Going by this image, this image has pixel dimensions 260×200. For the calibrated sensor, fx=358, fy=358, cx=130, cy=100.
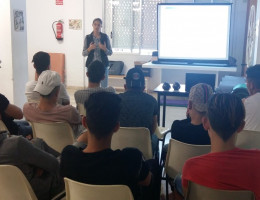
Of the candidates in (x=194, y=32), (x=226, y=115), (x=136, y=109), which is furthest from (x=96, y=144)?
(x=194, y=32)

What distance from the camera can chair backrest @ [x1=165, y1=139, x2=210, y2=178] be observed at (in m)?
2.32

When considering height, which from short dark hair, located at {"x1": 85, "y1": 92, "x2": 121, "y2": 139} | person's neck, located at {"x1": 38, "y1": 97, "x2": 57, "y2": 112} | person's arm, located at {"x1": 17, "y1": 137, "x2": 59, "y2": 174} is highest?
short dark hair, located at {"x1": 85, "y1": 92, "x2": 121, "y2": 139}

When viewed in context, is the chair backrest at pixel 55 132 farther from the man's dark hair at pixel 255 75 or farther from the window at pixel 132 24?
the window at pixel 132 24

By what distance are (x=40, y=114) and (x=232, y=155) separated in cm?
178

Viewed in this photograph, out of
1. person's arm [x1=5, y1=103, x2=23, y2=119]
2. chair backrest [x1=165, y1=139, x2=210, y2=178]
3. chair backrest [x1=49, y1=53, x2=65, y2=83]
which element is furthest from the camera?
chair backrest [x1=49, y1=53, x2=65, y2=83]

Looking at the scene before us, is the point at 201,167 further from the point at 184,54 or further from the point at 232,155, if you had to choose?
the point at 184,54

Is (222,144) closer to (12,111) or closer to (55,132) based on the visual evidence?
(55,132)

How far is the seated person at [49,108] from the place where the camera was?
294 centimetres

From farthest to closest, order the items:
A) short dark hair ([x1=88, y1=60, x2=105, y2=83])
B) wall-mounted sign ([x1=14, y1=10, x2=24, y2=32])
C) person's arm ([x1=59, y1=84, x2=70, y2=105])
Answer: wall-mounted sign ([x1=14, y1=10, x2=24, y2=32])
person's arm ([x1=59, y1=84, x2=70, y2=105])
short dark hair ([x1=88, y1=60, x2=105, y2=83])

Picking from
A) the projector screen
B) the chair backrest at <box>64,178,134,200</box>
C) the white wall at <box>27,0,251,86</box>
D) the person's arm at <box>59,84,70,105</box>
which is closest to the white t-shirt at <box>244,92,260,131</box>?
the chair backrest at <box>64,178,134,200</box>

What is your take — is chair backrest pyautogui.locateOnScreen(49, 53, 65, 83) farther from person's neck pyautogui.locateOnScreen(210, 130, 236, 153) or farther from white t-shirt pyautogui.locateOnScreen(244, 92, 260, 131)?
person's neck pyautogui.locateOnScreen(210, 130, 236, 153)

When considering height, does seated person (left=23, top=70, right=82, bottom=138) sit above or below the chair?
above

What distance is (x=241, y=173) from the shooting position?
5.36 ft

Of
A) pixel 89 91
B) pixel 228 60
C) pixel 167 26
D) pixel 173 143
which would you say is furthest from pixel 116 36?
pixel 173 143
